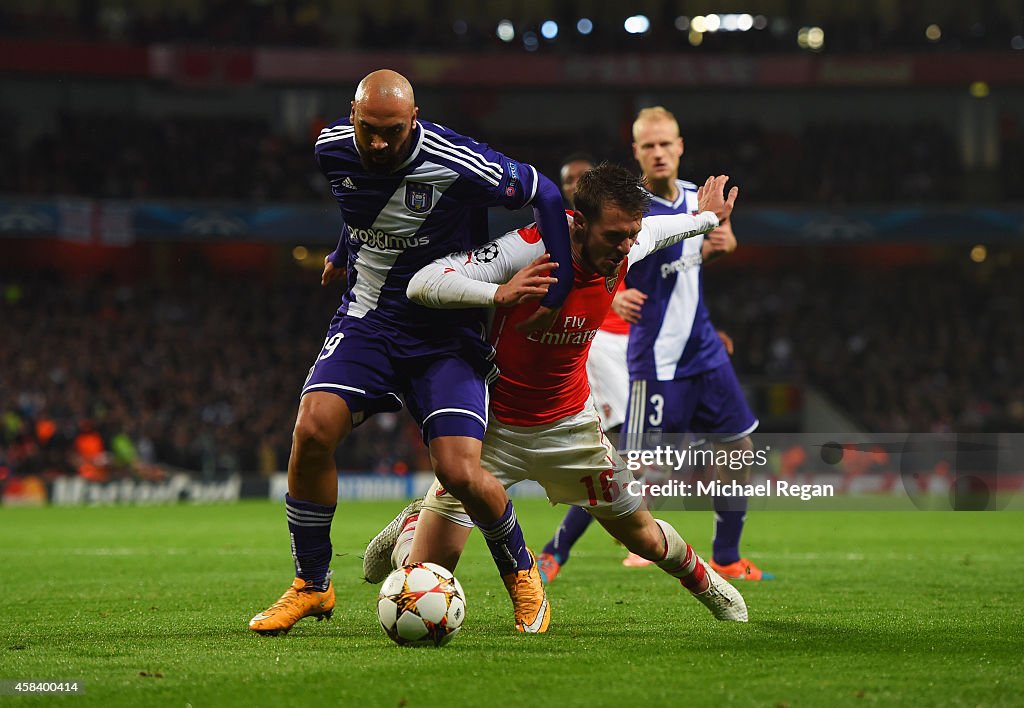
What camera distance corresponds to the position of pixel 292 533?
5.15m

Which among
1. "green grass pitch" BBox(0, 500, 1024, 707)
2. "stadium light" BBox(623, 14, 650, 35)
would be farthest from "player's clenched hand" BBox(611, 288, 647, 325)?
"stadium light" BBox(623, 14, 650, 35)

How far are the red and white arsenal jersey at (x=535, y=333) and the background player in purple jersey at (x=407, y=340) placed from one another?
98 millimetres

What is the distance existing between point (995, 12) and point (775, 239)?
28.6 feet

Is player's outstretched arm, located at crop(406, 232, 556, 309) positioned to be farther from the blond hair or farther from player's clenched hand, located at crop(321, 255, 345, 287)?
the blond hair

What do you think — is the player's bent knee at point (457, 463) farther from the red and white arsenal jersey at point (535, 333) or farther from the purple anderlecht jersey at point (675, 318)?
the purple anderlecht jersey at point (675, 318)

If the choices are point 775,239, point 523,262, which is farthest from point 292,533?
point 775,239

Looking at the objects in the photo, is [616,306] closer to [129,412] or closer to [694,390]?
[694,390]

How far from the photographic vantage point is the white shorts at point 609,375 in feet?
26.6

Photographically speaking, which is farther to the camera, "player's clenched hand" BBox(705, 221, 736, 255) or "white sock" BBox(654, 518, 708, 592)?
"player's clenched hand" BBox(705, 221, 736, 255)

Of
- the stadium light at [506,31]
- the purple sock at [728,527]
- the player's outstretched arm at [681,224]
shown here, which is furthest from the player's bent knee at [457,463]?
the stadium light at [506,31]

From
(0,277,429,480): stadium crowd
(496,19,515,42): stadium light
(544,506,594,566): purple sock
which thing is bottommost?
(0,277,429,480): stadium crowd

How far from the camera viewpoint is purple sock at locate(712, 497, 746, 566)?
7.32m

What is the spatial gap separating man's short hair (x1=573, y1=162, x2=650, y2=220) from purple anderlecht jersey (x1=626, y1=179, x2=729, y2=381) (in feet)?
8.48

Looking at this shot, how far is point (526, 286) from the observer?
470 centimetres
